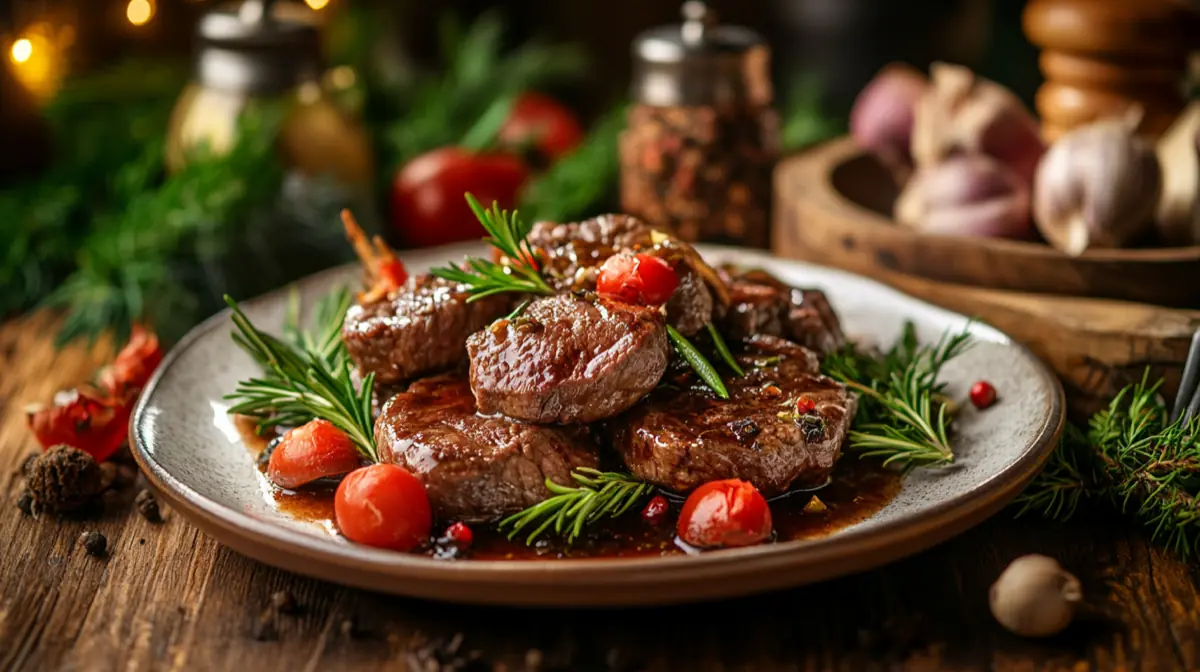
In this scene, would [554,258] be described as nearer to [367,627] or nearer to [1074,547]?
[367,627]

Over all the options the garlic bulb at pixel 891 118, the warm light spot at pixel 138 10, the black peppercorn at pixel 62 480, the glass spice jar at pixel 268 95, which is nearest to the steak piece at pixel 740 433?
the black peppercorn at pixel 62 480

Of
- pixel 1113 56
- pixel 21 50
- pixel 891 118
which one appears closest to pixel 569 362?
pixel 891 118

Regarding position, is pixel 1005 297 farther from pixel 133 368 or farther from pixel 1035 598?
pixel 133 368

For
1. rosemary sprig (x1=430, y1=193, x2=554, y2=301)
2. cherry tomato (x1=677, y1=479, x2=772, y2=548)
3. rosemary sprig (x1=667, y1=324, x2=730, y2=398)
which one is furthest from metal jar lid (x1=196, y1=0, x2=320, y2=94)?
cherry tomato (x1=677, y1=479, x2=772, y2=548)

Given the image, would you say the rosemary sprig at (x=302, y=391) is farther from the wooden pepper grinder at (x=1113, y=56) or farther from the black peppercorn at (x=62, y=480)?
the wooden pepper grinder at (x=1113, y=56)

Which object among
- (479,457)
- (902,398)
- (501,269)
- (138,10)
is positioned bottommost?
(902,398)

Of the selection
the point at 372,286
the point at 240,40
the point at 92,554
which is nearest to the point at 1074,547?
the point at 372,286

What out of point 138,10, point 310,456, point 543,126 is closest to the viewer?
point 310,456
